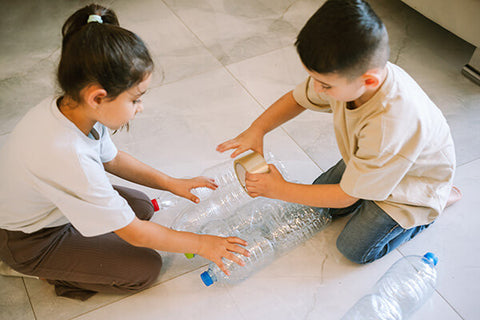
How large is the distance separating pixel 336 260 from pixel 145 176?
61 centimetres

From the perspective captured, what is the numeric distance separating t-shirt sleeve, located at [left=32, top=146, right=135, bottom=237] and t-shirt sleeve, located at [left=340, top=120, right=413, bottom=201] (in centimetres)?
54

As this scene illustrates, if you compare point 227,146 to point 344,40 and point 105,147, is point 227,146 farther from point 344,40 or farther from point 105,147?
point 344,40

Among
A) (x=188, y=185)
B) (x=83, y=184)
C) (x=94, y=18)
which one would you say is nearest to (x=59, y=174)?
(x=83, y=184)

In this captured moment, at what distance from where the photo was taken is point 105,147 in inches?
48.1

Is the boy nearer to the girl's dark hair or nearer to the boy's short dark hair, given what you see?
the boy's short dark hair

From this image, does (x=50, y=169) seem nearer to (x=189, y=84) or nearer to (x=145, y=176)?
(x=145, y=176)

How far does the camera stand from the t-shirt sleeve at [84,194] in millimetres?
981

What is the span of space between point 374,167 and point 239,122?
2.60 ft

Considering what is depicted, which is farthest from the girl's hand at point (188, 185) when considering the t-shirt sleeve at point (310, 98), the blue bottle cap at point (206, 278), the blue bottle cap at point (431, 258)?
the blue bottle cap at point (431, 258)

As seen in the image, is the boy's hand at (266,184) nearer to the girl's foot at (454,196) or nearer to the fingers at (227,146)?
→ the fingers at (227,146)

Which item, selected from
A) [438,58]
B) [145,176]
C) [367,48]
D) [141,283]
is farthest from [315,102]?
[438,58]

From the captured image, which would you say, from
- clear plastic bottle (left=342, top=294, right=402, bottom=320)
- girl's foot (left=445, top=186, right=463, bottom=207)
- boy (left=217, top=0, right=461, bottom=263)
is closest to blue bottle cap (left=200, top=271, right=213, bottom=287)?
boy (left=217, top=0, right=461, bottom=263)

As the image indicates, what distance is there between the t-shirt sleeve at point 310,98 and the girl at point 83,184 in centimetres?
43

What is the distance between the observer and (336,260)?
4.41 ft
